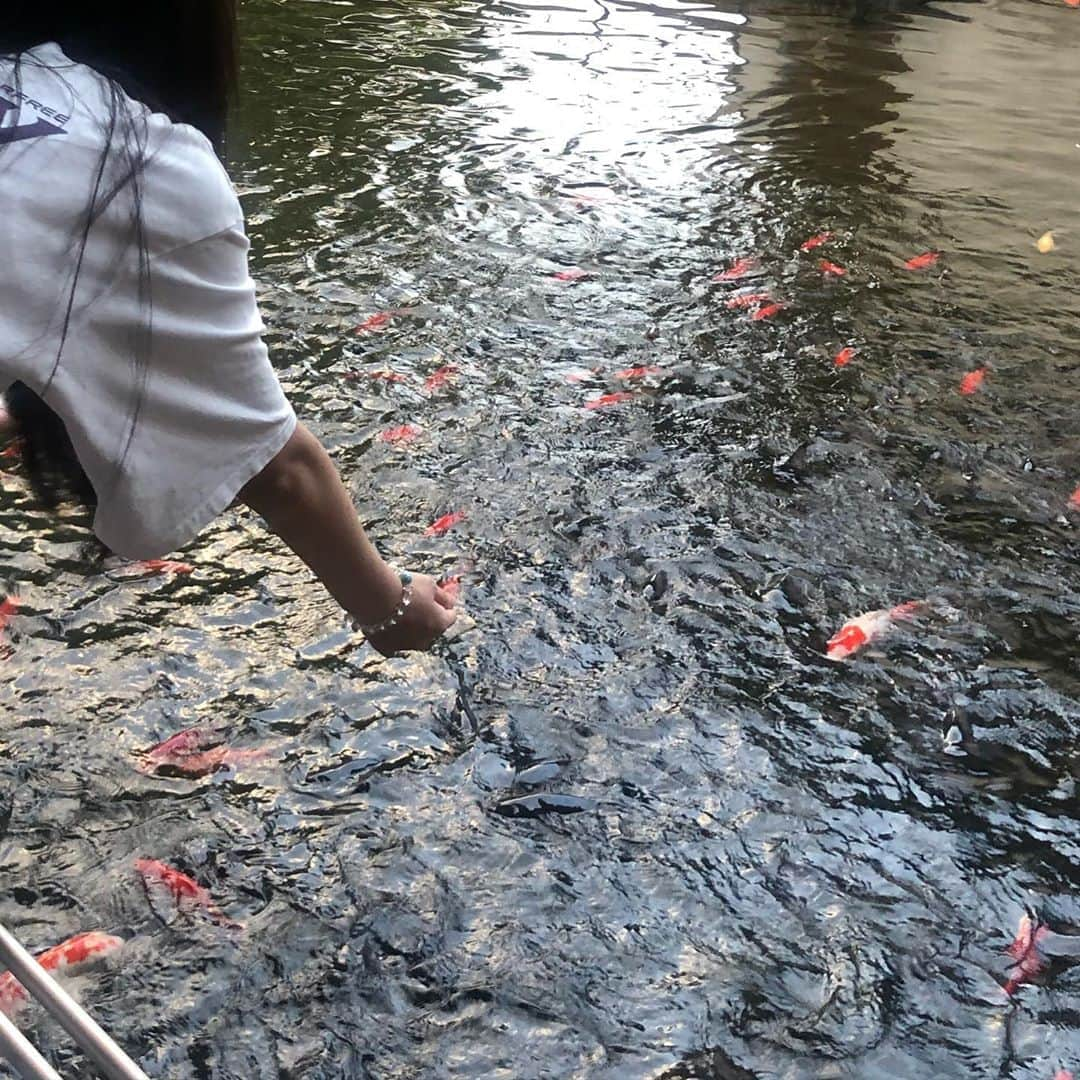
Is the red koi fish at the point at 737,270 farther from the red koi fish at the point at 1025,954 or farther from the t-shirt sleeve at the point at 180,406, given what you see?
the t-shirt sleeve at the point at 180,406

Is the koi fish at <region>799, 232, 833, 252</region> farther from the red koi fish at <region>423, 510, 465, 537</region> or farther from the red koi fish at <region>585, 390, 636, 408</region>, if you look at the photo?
the red koi fish at <region>423, 510, 465, 537</region>

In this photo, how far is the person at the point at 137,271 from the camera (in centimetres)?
139

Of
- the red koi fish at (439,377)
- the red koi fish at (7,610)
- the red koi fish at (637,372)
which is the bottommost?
the red koi fish at (7,610)

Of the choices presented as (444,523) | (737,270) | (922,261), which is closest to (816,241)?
(922,261)

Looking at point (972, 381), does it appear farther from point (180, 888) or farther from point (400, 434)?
point (180, 888)

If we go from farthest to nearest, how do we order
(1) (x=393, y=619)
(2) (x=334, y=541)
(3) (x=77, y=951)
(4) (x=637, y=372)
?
(4) (x=637, y=372) → (3) (x=77, y=951) → (1) (x=393, y=619) → (2) (x=334, y=541)

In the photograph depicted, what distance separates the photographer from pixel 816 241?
802 centimetres

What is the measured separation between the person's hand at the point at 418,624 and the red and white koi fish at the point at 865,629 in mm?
2361

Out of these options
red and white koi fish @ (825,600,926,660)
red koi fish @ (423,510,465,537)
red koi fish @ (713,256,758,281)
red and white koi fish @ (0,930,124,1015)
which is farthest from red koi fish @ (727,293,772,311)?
red and white koi fish @ (0,930,124,1015)

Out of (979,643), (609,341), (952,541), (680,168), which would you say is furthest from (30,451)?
(680,168)

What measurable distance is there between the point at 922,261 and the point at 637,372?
2.65 meters

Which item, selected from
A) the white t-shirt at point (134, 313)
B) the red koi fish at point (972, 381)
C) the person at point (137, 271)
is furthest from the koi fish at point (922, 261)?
the white t-shirt at point (134, 313)

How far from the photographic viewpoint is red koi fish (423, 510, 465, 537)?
16.0 feet

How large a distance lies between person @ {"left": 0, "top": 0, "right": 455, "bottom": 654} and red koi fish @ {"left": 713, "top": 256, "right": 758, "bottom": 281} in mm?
5921
